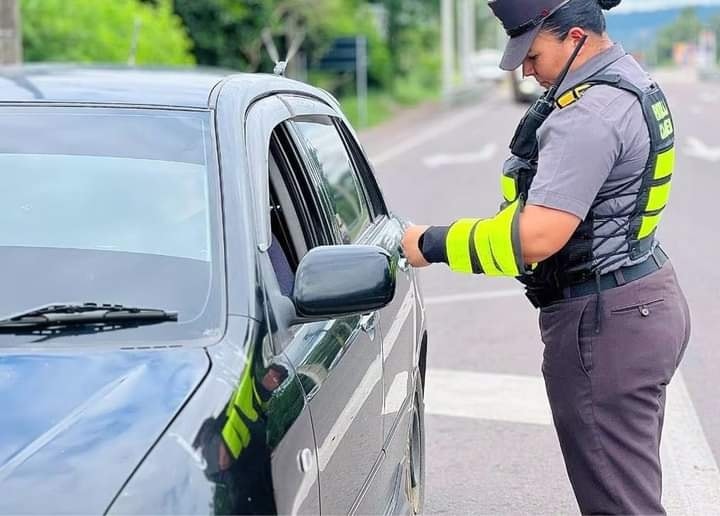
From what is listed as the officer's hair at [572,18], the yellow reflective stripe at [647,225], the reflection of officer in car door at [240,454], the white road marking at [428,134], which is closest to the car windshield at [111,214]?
the reflection of officer in car door at [240,454]

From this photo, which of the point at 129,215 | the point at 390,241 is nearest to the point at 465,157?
the point at 390,241

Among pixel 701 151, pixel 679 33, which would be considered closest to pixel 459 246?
pixel 701 151

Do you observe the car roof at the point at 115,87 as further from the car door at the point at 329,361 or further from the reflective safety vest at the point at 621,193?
the reflective safety vest at the point at 621,193

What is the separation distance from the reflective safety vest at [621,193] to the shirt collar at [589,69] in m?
0.04

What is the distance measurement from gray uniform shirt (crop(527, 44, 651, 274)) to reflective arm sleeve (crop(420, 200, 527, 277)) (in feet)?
0.34

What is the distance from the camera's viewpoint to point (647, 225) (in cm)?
334

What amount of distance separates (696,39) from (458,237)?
136 m

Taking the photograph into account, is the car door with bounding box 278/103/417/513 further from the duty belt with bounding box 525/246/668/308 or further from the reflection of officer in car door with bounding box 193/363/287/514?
the reflection of officer in car door with bounding box 193/363/287/514

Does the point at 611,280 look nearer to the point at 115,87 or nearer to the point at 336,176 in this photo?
the point at 336,176

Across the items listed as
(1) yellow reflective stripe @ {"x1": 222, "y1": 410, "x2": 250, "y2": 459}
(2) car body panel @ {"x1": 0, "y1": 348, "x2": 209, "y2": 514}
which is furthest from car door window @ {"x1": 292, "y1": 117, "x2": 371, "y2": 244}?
(1) yellow reflective stripe @ {"x1": 222, "y1": 410, "x2": 250, "y2": 459}

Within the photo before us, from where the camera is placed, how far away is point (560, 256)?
3.39 m

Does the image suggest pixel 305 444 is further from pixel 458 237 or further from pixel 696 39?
pixel 696 39

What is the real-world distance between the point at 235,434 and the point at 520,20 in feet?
5.18

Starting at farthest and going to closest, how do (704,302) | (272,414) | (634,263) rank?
(704,302), (634,263), (272,414)
